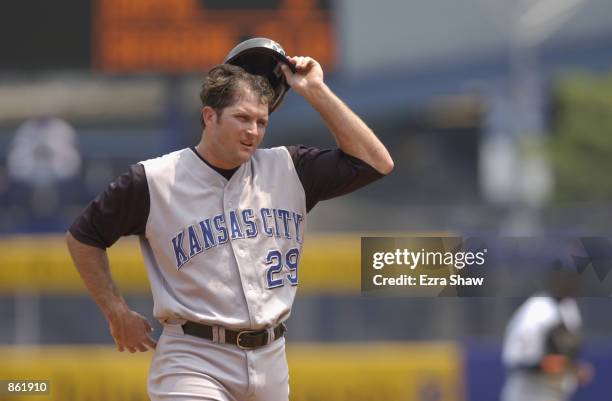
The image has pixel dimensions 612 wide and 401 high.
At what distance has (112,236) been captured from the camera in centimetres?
421

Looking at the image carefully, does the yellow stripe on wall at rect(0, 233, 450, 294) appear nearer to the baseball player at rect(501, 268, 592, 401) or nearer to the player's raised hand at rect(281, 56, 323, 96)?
the baseball player at rect(501, 268, 592, 401)

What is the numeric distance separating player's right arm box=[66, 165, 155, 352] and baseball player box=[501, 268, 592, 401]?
4429mm

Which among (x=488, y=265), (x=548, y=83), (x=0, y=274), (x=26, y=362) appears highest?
(x=548, y=83)

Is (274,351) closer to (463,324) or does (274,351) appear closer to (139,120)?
(463,324)

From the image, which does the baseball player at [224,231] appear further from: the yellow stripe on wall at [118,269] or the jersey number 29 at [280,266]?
the yellow stripe on wall at [118,269]

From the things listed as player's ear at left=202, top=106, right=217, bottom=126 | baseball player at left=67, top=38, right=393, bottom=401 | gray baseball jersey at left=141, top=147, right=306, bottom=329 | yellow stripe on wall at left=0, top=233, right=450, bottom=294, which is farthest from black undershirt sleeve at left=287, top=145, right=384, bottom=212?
yellow stripe on wall at left=0, top=233, right=450, bottom=294

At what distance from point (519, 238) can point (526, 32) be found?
28726 millimetres

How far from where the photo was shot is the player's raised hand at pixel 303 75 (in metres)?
4.25

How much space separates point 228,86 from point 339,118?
38 centimetres

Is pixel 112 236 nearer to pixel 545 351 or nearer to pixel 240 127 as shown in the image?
pixel 240 127

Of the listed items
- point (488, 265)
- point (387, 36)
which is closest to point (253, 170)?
point (488, 265)

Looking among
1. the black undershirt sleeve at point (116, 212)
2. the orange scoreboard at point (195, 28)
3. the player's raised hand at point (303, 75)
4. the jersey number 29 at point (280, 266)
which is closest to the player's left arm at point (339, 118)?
the player's raised hand at point (303, 75)

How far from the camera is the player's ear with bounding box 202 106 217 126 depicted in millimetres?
4188

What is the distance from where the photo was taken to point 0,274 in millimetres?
12133
